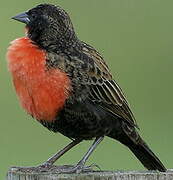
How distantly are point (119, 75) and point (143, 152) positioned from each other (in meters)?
5.17

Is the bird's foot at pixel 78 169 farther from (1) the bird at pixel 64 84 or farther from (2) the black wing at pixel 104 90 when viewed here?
(2) the black wing at pixel 104 90

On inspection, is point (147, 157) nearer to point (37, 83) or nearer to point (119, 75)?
point (37, 83)

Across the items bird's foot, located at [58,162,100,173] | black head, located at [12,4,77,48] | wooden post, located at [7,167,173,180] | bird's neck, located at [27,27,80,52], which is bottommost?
bird's foot, located at [58,162,100,173]

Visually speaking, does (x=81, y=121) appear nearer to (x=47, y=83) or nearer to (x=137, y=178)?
(x=47, y=83)

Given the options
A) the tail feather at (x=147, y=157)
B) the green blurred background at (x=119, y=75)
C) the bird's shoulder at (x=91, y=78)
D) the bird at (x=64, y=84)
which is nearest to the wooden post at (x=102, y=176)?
the bird at (x=64, y=84)

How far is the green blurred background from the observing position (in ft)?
36.0

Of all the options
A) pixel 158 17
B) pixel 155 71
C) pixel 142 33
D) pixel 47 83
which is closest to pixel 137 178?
Result: pixel 47 83

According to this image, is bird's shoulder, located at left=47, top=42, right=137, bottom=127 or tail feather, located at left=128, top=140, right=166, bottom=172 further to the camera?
tail feather, located at left=128, top=140, right=166, bottom=172

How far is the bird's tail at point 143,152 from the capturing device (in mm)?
8220

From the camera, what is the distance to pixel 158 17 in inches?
652

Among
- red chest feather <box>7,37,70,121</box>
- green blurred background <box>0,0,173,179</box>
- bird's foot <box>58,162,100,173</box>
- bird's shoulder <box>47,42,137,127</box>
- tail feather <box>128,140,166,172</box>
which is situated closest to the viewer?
bird's foot <box>58,162,100,173</box>

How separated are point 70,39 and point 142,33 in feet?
24.0

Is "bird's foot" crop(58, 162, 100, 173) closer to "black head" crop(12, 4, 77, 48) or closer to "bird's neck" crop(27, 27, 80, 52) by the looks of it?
"bird's neck" crop(27, 27, 80, 52)

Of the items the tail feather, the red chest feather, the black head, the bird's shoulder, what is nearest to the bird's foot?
the red chest feather
